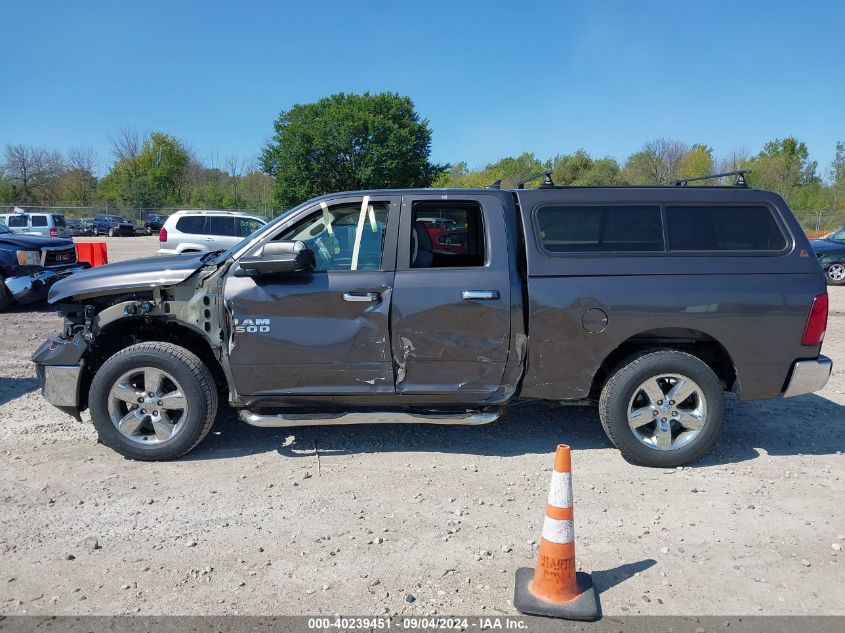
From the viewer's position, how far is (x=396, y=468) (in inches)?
180

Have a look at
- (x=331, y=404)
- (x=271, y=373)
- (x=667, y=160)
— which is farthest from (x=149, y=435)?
(x=667, y=160)

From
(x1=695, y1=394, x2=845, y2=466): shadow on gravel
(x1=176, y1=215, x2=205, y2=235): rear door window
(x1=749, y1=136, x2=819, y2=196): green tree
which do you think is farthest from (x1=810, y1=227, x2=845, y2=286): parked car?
(x1=749, y1=136, x2=819, y2=196): green tree

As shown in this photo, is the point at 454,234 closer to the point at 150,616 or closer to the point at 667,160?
the point at 150,616

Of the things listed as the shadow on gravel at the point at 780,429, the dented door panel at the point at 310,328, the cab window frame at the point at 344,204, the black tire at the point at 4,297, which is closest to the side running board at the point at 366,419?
the dented door panel at the point at 310,328

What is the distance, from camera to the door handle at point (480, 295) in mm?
4449

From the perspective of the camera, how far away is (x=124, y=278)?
4.64m

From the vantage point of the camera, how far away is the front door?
14.7 feet

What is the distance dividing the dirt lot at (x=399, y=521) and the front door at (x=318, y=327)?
61 centimetres

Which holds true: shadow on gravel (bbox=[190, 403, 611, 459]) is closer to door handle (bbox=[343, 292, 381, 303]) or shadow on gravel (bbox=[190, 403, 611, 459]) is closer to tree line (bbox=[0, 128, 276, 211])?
door handle (bbox=[343, 292, 381, 303])

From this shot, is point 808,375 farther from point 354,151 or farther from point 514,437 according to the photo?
point 354,151

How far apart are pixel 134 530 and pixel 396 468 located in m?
1.72

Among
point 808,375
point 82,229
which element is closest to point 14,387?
point 808,375

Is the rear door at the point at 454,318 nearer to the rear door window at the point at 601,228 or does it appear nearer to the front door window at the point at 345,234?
the front door window at the point at 345,234

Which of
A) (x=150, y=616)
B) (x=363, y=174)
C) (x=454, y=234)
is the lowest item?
(x=150, y=616)
